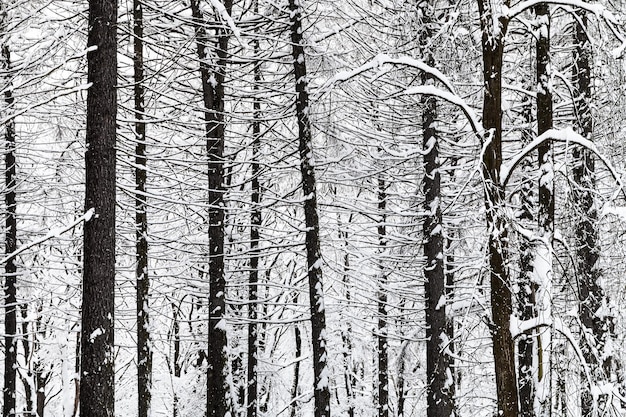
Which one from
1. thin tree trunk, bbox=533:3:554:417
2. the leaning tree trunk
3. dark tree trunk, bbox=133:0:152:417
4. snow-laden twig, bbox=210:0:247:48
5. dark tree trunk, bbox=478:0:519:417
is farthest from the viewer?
the leaning tree trunk

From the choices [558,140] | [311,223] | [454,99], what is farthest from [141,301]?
[558,140]

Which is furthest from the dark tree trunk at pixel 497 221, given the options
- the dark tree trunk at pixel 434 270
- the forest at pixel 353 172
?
the dark tree trunk at pixel 434 270

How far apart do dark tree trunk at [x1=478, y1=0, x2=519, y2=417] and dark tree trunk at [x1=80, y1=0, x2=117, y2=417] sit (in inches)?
163

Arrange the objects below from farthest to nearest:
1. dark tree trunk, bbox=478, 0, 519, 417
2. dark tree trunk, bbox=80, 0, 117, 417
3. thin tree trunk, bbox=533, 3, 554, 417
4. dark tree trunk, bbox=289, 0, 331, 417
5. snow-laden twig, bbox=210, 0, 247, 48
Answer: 1. dark tree trunk, bbox=289, 0, 331, 417
2. dark tree trunk, bbox=80, 0, 117, 417
3. snow-laden twig, bbox=210, 0, 247, 48
4. thin tree trunk, bbox=533, 3, 554, 417
5. dark tree trunk, bbox=478, 0, 519, 417

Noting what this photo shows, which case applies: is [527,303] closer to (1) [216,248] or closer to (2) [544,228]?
(2) [544,228]

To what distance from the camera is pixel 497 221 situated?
514cm

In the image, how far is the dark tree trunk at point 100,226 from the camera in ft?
21.7

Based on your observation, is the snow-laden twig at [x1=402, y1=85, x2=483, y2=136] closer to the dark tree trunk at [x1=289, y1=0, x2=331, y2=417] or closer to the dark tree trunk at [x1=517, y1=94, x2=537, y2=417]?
the dark tree trunk at [x1=517, y1=94, x2=537, y2=417]

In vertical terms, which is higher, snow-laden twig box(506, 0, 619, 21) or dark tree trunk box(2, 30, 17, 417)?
snow-laden twig box(506, 0, 619, 21)

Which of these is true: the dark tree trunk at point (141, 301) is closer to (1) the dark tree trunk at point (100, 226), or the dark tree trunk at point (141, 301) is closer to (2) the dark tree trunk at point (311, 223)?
(2) the dark tree trunk at point (311, 223)

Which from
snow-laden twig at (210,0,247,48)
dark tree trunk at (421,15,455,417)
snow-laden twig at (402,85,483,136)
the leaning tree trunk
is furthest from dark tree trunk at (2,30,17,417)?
snow-laden twig at (402,85,483,136)

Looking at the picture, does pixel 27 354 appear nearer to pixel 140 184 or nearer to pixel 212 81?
pixel 140 184

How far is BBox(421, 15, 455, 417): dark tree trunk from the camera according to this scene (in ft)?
38.5

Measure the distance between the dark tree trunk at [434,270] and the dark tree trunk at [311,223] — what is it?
2.49m
